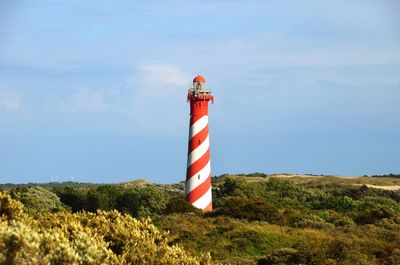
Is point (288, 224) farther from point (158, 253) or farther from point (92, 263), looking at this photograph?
point (92, 263)

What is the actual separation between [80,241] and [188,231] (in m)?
18.8

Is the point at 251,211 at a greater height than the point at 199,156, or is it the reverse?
the point at 199,156

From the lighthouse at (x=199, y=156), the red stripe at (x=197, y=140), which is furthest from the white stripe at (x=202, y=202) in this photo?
the red stripe at (x=197, y=140)

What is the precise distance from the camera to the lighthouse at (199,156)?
→ 4775 cm

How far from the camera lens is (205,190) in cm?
4828

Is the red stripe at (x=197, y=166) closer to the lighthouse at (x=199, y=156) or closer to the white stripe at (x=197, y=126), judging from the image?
the lighthouse at (x=199, y=156)

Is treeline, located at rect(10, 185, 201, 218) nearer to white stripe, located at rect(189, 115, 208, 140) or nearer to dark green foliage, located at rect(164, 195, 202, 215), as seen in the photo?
dark green foliage, located at rect(164, 195, 202, 215)

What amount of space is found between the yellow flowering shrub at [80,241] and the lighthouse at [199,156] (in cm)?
2357

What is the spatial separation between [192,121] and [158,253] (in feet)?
92.7

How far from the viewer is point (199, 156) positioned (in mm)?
47688

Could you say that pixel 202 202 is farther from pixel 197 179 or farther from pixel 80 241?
pixel 80 241

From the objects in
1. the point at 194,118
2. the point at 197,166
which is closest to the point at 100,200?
the point at 197,166

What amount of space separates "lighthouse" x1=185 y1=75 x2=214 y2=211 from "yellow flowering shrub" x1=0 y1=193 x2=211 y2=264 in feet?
77.3

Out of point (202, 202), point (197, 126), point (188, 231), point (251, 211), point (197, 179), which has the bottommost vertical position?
point (188, 231)
